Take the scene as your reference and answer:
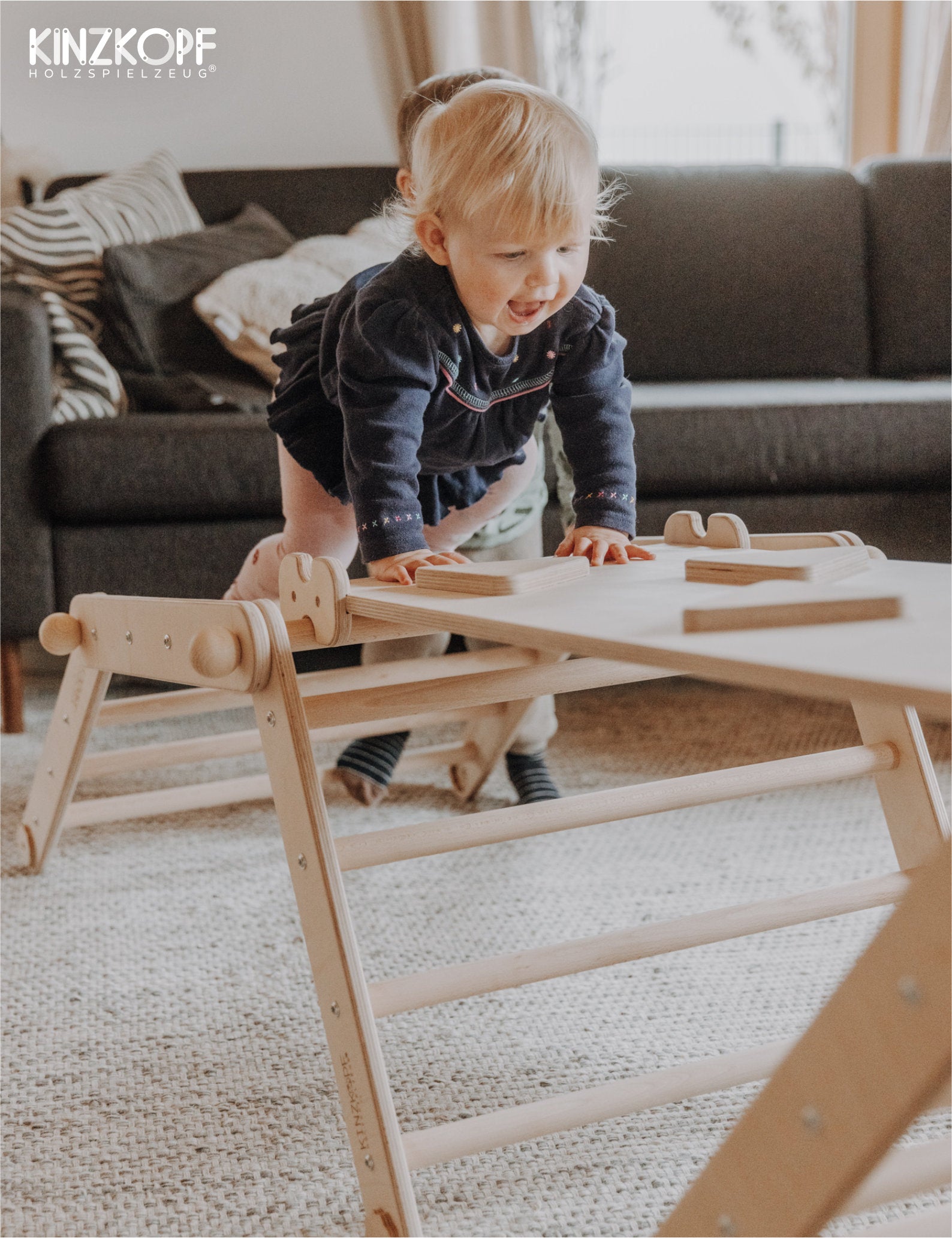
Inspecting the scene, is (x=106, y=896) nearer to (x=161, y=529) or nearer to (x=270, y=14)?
(x=161, y=529)

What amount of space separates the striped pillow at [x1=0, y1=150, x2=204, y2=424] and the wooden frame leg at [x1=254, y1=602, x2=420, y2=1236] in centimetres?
A: 104

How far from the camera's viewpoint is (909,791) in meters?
0.79

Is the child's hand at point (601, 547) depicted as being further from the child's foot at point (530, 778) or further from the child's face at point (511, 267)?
the child's foot at point (530, 778)

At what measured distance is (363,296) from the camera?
87 cm

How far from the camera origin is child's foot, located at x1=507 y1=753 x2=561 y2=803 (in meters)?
1.26

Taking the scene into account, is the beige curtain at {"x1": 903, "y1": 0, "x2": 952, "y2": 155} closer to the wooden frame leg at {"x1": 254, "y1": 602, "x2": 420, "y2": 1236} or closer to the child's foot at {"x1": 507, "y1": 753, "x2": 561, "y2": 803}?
the child's foot at {"x1": 507, "y1": 753, "x2": 561, "y2": 803}

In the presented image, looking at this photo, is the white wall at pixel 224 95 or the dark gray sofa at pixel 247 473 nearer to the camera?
the dark gray sofa at pixel 247 473

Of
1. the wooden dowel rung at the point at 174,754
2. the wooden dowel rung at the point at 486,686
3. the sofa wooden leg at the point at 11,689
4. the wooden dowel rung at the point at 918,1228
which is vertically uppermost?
the wooden dowel rung at the point at 486,686

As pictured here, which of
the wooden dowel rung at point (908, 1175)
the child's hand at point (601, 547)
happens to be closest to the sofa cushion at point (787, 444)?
the child's hand at point (601, 547)

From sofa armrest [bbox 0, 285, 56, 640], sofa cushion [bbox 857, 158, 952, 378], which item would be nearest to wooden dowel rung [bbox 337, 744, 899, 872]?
sofa armrest [bbox 0, 285, 56, 640]

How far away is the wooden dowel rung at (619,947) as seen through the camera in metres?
0.60

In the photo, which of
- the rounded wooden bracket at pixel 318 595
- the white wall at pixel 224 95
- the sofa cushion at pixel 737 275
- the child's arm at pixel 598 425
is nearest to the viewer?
the rounded wooden bracket at pixel 318 595

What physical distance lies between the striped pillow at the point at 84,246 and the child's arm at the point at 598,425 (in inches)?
34.5

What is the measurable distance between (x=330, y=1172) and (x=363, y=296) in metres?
0.61
